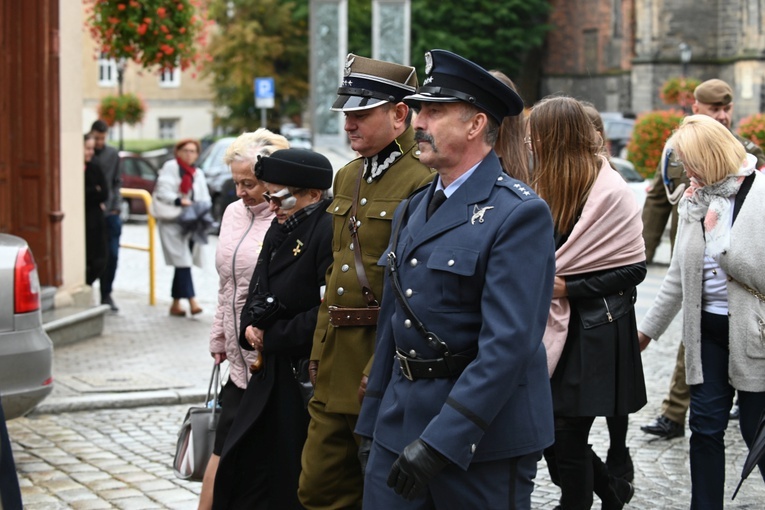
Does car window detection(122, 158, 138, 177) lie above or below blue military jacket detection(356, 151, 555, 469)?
above

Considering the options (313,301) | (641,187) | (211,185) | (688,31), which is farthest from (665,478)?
(688,31)

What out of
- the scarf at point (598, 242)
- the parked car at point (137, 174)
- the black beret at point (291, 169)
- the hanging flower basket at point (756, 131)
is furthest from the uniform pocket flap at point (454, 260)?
the parked car at point (137, 174)

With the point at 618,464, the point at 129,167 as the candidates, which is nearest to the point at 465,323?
the point at 618,464

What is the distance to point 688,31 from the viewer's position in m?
62.9

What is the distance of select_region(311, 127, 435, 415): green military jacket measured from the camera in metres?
4.90

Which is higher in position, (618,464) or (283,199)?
(283,199)

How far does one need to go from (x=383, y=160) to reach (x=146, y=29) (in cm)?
878

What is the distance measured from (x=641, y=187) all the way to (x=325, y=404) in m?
17.4

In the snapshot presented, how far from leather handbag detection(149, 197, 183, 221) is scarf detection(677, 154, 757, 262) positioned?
841 cm

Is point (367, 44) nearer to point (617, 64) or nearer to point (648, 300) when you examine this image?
point (617, 64)

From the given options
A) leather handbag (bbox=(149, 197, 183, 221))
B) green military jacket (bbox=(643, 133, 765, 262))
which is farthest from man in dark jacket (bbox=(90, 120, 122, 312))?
green military jacket (bbox=(643, 133, 765, 262))

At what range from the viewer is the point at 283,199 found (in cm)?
543

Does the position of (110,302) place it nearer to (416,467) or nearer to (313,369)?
(313,369)

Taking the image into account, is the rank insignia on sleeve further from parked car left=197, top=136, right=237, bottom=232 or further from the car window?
the car window
